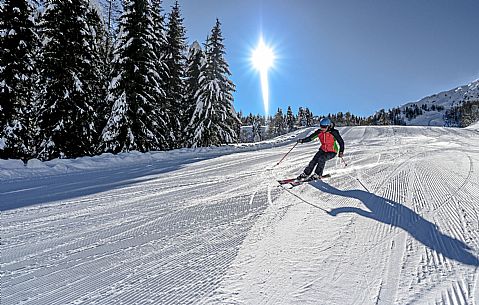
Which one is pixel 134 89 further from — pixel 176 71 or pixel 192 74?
pixel 192 74

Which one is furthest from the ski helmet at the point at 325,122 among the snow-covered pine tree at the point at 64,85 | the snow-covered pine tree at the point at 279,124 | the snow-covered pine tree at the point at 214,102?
the snow-covered pine tree at the point at 279,124

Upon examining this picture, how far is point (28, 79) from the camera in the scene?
12430mm

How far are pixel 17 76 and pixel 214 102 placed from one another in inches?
532

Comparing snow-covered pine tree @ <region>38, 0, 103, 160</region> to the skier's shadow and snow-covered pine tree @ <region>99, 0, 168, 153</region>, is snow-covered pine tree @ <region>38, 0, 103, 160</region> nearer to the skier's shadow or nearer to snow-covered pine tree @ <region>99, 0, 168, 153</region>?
snow-covered pine tree @ <region>99, 0, 168, 153</region>

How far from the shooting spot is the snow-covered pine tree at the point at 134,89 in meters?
15.4

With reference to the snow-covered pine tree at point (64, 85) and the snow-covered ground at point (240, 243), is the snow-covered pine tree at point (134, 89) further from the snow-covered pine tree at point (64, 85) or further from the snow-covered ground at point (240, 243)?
the snow-covered ground at point (240, 243)

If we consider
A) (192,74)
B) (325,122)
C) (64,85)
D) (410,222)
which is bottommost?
(410,222)

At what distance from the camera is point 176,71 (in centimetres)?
2439

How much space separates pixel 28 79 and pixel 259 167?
1101cm

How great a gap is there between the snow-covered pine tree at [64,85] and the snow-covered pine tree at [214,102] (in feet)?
32.2

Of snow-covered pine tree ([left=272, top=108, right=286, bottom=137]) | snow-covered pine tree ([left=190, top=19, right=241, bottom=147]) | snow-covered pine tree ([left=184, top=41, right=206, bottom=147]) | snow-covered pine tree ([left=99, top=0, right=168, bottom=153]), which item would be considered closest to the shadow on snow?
snow-covered pine tree ([left=99, top=0, right=168, bottom=153])

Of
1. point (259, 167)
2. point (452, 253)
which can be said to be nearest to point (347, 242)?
point (452, 253)

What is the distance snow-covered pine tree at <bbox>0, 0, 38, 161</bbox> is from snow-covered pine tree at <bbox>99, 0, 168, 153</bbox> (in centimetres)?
366

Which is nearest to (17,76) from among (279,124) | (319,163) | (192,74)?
(319,163)
